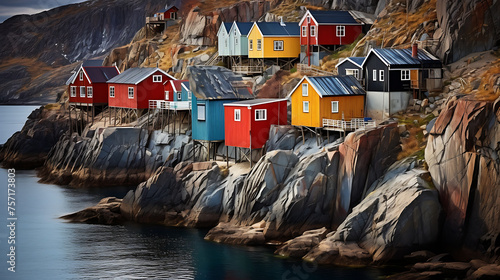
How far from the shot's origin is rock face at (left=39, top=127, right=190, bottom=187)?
301 feet

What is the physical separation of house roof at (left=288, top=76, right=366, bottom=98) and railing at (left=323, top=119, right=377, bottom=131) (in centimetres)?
246

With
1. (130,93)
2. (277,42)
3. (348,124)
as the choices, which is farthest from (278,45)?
(348,124)

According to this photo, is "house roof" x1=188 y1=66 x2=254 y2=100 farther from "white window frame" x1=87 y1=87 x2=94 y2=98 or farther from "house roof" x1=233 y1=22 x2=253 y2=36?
"white window frame" x1=87 y1=87 x2=94 y2=98

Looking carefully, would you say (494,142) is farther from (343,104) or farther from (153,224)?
(153,224)

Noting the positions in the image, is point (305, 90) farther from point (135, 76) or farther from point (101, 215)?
point (135, 76)

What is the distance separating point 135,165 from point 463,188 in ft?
146

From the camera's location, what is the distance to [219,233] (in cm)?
6569

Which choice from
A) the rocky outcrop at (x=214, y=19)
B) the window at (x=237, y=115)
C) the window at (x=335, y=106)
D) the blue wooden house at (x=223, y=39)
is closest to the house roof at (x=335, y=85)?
the window at (x=335, y=106)

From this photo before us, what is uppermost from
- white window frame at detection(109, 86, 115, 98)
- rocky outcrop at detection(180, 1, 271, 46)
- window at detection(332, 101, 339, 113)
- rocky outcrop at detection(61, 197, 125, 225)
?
rocky outcrop at detection(180, 1, 271, 46)

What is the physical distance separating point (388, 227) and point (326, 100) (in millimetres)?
17446

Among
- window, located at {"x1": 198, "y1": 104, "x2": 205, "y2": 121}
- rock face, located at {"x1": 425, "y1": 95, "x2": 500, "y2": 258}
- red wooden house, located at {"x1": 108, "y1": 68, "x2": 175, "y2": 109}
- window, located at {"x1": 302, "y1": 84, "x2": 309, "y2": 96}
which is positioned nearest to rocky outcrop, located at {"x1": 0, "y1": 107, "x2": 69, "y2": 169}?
red wooden house, located at {"x1": 108, "y1": 68, "x2": 175, "y2": 109}

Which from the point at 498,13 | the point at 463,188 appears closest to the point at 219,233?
the point at 463,188

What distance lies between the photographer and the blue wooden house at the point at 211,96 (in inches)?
3191

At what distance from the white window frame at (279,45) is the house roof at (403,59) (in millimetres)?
28072
